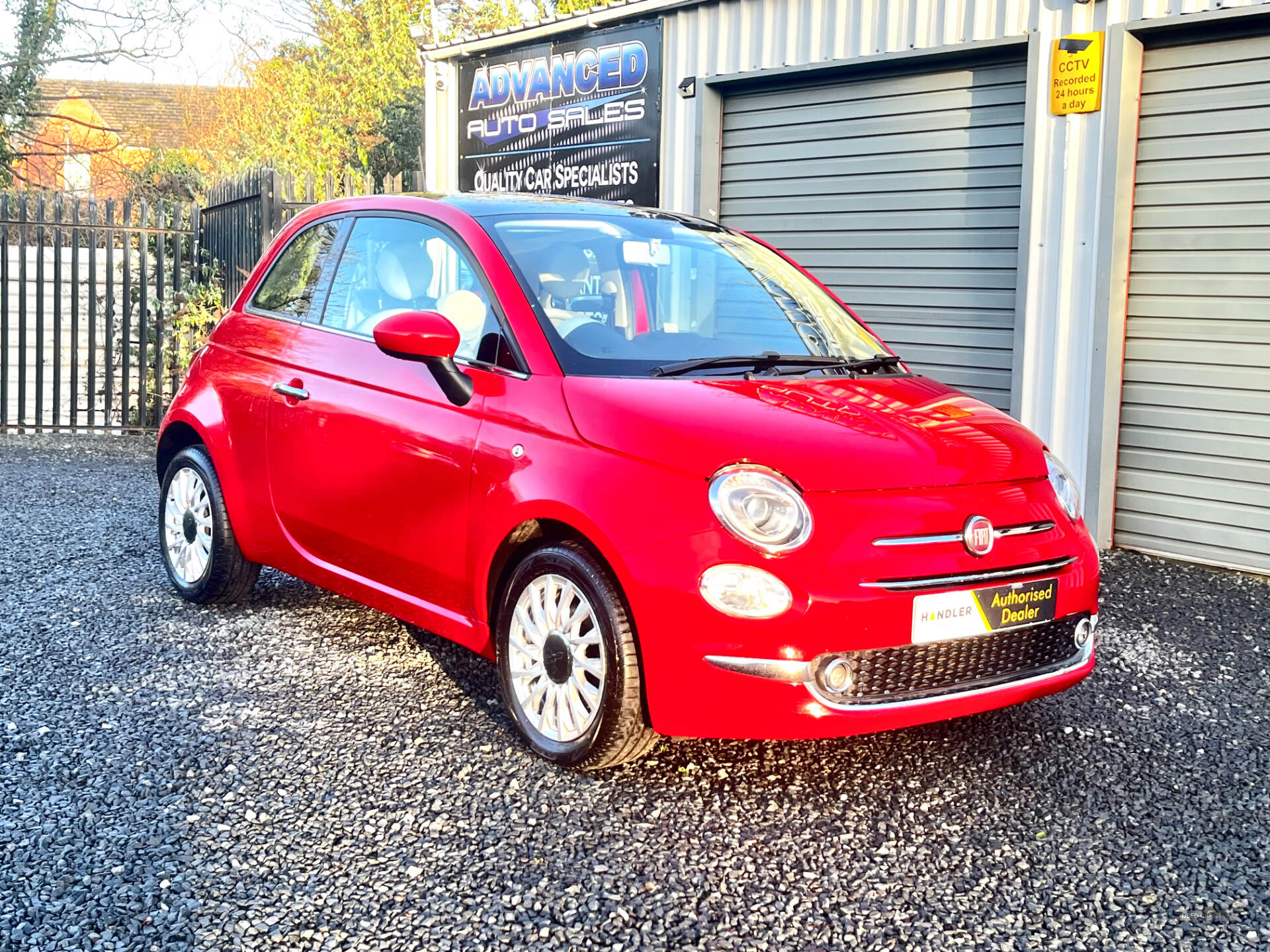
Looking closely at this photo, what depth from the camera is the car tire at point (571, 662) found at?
3500mm

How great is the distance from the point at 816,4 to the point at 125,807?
722 centimetres

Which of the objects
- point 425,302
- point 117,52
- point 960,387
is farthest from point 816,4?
point 117,52

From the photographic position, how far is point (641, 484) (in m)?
3.47

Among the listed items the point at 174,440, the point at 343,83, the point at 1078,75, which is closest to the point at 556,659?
the point at 174,440

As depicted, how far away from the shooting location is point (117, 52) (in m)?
22.2

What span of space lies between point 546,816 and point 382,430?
156 cm

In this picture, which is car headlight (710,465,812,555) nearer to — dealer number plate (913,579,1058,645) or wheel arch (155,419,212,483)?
dealer number plate (913,579,1058,645)

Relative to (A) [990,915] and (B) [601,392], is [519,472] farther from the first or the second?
(A) [990,915]

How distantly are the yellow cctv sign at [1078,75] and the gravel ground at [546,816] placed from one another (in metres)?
3.58

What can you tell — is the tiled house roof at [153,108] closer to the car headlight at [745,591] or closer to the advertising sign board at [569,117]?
the advertising sign board at [569,117]

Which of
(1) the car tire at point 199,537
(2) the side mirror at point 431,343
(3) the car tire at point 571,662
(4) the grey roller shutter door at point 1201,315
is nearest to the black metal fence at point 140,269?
(1) the car tire at point 199,537

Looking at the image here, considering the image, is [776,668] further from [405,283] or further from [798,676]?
[405,283]

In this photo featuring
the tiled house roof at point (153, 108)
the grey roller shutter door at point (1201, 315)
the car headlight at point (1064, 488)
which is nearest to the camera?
the car headlight at point (1064, 488)

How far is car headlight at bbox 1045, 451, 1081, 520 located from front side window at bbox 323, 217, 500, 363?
180 cm
